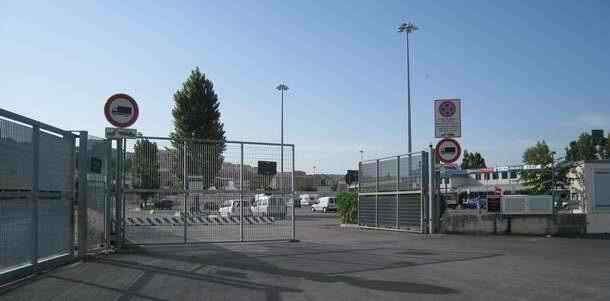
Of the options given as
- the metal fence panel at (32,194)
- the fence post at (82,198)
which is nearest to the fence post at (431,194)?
the fence post at (82,198)

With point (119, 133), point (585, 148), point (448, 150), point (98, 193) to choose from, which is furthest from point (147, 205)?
point (585, 148)

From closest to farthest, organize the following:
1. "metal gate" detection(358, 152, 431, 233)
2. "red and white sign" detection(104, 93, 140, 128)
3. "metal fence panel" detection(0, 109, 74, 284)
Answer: "metal fence panel" detection(0, 109, 74, 284) → "red and white sign" detection(104, 93, 140, 128) → "metal gate" detection(358, 152, 431, 233)

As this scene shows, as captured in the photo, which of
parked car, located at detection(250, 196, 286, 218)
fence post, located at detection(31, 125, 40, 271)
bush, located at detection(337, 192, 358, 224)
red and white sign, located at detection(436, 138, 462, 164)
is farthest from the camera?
bush, located at detection(337, 192, 358, 224)

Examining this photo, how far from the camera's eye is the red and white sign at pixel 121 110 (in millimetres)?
13461

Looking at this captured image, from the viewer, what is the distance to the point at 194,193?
1584 centimetres

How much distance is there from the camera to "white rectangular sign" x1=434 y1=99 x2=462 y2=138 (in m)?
19.5

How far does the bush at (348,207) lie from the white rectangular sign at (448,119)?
7693 mm

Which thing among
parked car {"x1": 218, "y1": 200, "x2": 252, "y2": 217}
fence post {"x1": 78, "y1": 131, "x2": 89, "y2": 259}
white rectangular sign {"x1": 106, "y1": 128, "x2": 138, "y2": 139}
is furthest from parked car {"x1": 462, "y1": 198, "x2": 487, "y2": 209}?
fence post {"x1": 78, "y1": 131, "x2": 89, "y2": 259}

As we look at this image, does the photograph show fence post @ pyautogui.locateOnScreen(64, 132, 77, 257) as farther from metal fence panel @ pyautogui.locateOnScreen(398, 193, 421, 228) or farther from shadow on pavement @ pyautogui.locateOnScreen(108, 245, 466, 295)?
metal fence panel @ pyautogui.locateOnScreen(398, 193, 421, 228)

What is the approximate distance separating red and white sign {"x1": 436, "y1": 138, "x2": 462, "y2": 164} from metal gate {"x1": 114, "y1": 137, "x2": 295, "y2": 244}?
4.94 meters

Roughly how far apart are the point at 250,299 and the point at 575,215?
14536 mm

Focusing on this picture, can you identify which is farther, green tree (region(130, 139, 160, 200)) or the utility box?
the utility box

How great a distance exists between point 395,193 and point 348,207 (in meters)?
5.28

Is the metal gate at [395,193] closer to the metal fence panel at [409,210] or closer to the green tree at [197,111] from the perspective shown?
the metal fence panel at [409,210]
